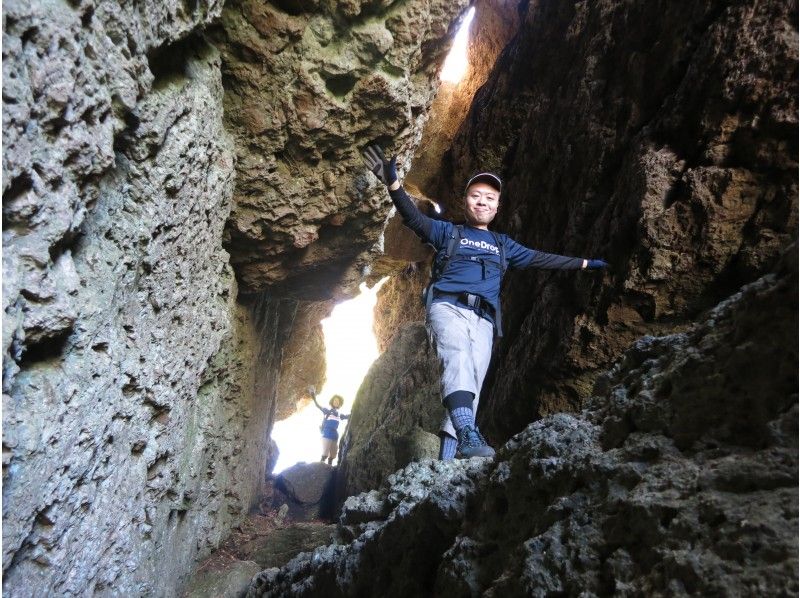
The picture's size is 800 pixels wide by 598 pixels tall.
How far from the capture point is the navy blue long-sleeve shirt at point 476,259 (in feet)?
16.2

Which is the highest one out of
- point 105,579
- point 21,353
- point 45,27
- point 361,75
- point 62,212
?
point 361,75

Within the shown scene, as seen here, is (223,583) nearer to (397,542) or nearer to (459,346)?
(397,542)

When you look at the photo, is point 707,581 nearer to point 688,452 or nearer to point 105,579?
point 688,452

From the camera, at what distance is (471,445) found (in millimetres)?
4066

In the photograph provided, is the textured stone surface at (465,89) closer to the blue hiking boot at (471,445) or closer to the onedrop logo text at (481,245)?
the onedrop logo text at (481,245)

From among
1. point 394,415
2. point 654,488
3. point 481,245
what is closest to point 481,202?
point 481,245

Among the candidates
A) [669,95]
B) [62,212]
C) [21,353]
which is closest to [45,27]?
[62,212]

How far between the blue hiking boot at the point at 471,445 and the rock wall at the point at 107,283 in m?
2.07

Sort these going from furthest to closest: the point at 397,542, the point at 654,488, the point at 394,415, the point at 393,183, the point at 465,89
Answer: the point at 465,89
the point at 394,415
the point at 393,183
the point at 397,542
the point at 654,488

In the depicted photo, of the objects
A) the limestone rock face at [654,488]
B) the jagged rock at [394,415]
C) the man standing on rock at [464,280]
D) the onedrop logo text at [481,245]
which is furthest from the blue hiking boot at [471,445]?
the onedrop logo text at [481,245]

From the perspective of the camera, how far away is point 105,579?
3.16 m

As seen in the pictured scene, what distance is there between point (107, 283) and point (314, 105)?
235cm

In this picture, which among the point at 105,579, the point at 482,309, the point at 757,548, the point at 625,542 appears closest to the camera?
the point at 757,548

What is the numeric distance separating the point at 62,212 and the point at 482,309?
349cm
